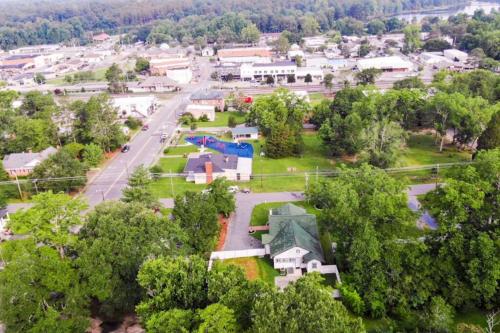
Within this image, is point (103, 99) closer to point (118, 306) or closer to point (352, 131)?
point (352, 131)

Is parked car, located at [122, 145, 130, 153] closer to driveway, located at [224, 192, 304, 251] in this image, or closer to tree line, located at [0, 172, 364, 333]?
driveway, located at [224, 192, 304, 251]

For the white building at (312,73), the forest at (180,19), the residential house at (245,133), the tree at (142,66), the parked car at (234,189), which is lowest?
the parked car at (234,189)

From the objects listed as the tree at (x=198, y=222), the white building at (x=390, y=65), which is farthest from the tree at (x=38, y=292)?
the white building at (x=390, y=65)

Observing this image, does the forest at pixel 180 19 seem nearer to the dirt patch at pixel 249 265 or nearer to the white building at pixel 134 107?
the white building at pixel 134 107

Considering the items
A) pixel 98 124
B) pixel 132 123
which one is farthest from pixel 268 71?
pixel 98 124

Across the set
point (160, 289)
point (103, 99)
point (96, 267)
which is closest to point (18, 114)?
point (103, 99)

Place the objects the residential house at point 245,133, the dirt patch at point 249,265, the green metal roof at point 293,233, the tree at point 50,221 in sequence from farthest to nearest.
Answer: the residential house at point 245,133, the green metal roof at point 293,233, the dirt patch at point 249,265, the tree at point 50,221
